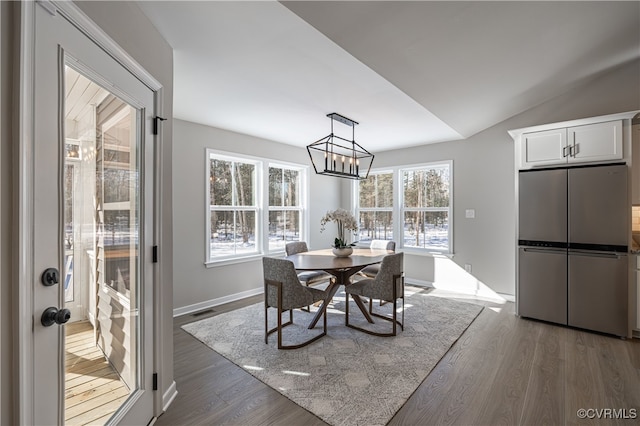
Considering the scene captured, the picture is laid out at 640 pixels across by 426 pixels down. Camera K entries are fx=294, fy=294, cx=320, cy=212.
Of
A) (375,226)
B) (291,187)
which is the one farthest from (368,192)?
(291,187)

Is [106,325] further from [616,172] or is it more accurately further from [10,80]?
[616,172]

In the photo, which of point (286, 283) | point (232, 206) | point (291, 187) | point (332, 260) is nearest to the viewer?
point (286, 283)

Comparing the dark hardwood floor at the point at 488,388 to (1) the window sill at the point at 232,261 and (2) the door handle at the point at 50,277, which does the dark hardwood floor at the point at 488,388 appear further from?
(2) the door handle at the point at 50,277

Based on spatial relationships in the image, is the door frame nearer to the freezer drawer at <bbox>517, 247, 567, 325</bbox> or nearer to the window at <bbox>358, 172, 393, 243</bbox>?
the freezer drawer at <bbox>517, 247, 567, 325</bbox>

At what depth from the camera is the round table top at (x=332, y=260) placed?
121 inches

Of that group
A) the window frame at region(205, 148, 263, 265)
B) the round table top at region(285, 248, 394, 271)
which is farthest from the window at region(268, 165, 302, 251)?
the round table top at region(285, 248, 394, 271)

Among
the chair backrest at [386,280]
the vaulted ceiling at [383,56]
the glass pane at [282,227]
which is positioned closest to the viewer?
the vaulted ceiling at [383,56]

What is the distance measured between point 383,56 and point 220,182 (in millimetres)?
2897

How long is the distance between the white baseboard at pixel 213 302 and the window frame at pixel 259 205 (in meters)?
0.49

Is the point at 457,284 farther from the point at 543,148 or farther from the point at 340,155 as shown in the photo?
the point at 340,155

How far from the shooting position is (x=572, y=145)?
10.8 feet

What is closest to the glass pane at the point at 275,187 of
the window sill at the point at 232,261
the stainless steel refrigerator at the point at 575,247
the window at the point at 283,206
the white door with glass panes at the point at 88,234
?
the window at the point at 283,206

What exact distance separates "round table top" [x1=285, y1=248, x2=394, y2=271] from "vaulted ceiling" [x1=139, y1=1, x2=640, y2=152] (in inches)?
69.4

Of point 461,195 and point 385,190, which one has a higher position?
point 385,190
